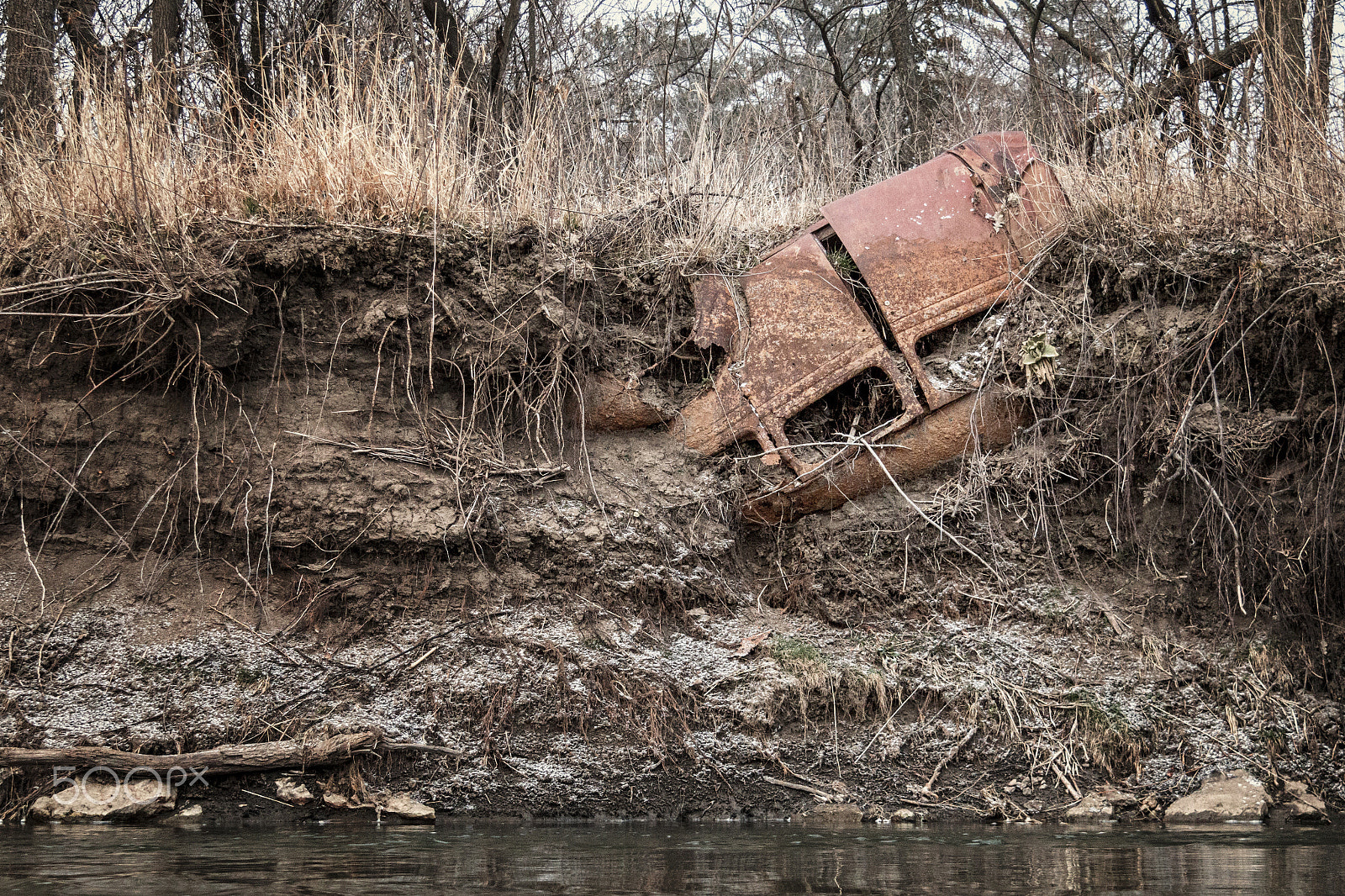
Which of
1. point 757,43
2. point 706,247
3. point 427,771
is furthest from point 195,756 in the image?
point 757,43

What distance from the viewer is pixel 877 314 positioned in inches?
156

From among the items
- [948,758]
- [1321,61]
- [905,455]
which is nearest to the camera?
[948,758]

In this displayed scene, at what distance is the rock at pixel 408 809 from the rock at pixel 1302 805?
2.78m

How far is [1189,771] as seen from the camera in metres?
3.27

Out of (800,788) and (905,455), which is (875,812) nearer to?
(800,788)

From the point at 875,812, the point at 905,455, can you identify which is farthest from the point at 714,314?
the point at 875,812

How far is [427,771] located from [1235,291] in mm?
3475

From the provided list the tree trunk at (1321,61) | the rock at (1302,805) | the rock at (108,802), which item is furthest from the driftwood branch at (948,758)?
the tree trunk at (1321,61)

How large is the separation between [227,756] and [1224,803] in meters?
3.25

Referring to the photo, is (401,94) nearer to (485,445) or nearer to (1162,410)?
(485,445)

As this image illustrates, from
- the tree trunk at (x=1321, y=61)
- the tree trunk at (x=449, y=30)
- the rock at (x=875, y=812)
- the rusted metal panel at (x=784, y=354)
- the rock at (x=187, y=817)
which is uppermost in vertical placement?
the tree trunk at (x=449, y=30)

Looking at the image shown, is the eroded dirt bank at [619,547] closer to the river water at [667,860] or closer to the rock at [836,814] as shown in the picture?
the rock at [836,814]

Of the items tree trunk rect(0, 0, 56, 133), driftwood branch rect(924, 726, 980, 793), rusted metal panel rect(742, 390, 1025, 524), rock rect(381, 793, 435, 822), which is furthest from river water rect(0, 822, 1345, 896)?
tree trunk rect(0, 0, 56, 133)

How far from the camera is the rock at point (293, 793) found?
3.10m
